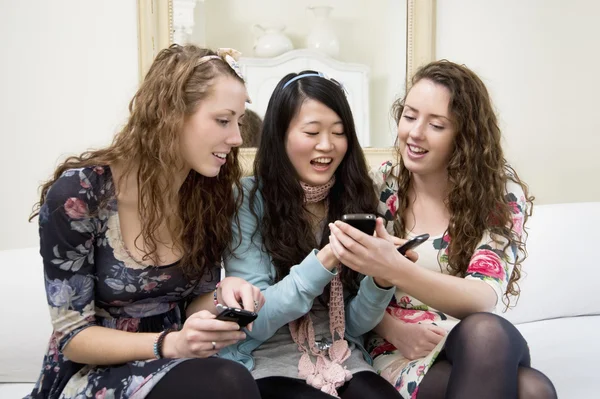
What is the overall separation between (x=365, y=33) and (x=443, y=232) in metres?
1.52

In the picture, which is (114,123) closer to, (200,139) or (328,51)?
(328,51)

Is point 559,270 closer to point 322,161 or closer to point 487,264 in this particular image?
point 487,264

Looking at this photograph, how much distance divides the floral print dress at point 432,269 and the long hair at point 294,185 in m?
0.11

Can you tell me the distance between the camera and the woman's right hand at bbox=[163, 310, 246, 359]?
1093 mm

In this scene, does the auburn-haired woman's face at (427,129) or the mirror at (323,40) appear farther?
the mirror at (323,40)

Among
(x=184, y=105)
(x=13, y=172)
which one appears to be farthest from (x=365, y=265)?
(x=13, y=172)

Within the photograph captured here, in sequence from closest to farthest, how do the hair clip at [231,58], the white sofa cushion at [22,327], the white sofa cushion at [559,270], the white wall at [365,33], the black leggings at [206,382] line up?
the black leggings at [206,382], the hair clip at [231,58], the white sofa cushion at [22,327], the white sofa cushion at [559,270], the white wall at [365,33]

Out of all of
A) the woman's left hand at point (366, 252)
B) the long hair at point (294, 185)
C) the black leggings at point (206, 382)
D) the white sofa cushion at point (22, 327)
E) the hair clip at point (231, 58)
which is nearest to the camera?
the black leggings at point (206, 382)

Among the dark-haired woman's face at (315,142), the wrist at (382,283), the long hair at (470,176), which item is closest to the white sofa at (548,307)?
the long hair at (470,176)

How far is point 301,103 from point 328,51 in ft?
4.29

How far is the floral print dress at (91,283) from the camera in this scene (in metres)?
1.17

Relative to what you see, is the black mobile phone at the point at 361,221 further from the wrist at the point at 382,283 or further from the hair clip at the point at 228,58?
the hair clip at the point at 228,58

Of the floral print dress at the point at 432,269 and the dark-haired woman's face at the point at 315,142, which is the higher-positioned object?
the dark-haired woman's face at the point at 315,142

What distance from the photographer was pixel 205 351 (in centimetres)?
112
